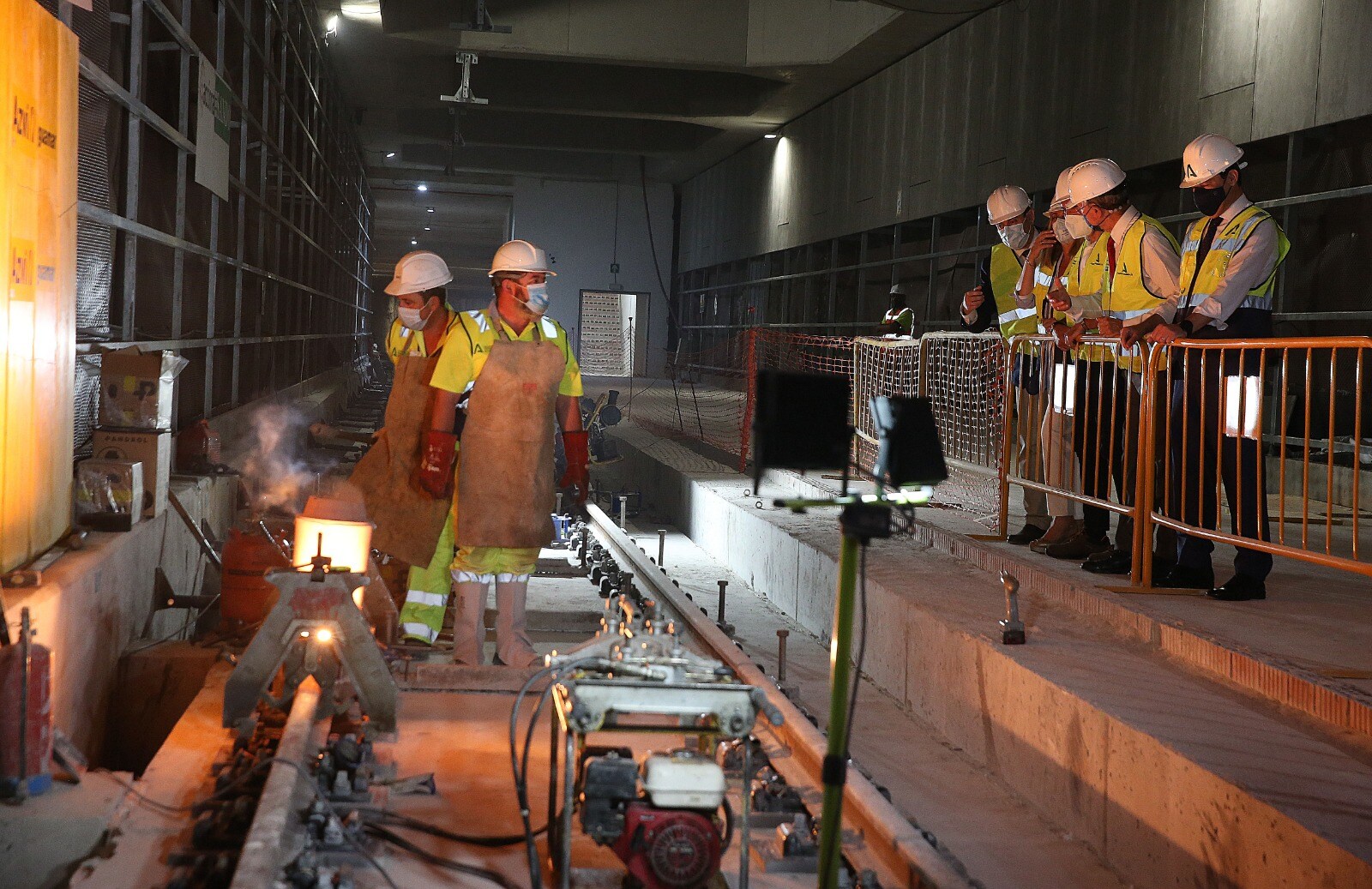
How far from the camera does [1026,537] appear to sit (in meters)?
8.02

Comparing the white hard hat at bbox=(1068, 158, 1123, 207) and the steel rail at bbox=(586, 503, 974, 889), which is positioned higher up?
the white hard hat at bbox=(1068, 158, 1123, 207)

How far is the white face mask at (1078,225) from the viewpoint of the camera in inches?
272

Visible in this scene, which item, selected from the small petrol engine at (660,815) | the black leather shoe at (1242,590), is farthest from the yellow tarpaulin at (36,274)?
the black leather shoe at (1242,590)

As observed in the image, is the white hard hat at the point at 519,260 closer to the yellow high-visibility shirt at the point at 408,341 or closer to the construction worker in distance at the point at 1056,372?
the yellow high-visibility shirt at the point at 408,341

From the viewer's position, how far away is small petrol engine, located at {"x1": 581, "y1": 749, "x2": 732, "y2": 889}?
3.27m

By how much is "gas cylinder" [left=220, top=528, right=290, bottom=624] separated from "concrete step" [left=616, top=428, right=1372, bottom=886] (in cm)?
329


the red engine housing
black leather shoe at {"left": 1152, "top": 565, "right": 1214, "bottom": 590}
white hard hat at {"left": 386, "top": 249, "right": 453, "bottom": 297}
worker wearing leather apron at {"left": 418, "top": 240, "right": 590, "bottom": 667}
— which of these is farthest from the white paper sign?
the red engine housing

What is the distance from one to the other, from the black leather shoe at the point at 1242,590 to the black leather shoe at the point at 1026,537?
6.30ft

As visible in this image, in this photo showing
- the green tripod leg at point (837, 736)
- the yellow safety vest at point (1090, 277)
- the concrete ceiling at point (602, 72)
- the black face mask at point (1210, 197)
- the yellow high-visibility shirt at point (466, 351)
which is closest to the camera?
the green tripod leg at point (837, 736)

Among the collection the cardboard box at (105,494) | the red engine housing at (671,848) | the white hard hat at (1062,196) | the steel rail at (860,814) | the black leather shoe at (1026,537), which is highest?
the white hard hat at (1062,196)

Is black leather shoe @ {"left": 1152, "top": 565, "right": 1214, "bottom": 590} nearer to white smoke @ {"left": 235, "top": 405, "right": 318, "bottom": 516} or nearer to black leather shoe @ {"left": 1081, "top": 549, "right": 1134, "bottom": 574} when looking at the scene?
black leather shoe @ {"left": 1081, "top": 549, "right": 1134, "bottom": 574}

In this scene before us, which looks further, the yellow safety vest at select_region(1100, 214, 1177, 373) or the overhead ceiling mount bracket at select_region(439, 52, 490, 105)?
the overhead ceiling mount bracket at select_region(439, 52, 490, 105)

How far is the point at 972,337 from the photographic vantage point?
28.6 feet

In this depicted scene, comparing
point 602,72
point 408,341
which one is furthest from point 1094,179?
point 602,72
